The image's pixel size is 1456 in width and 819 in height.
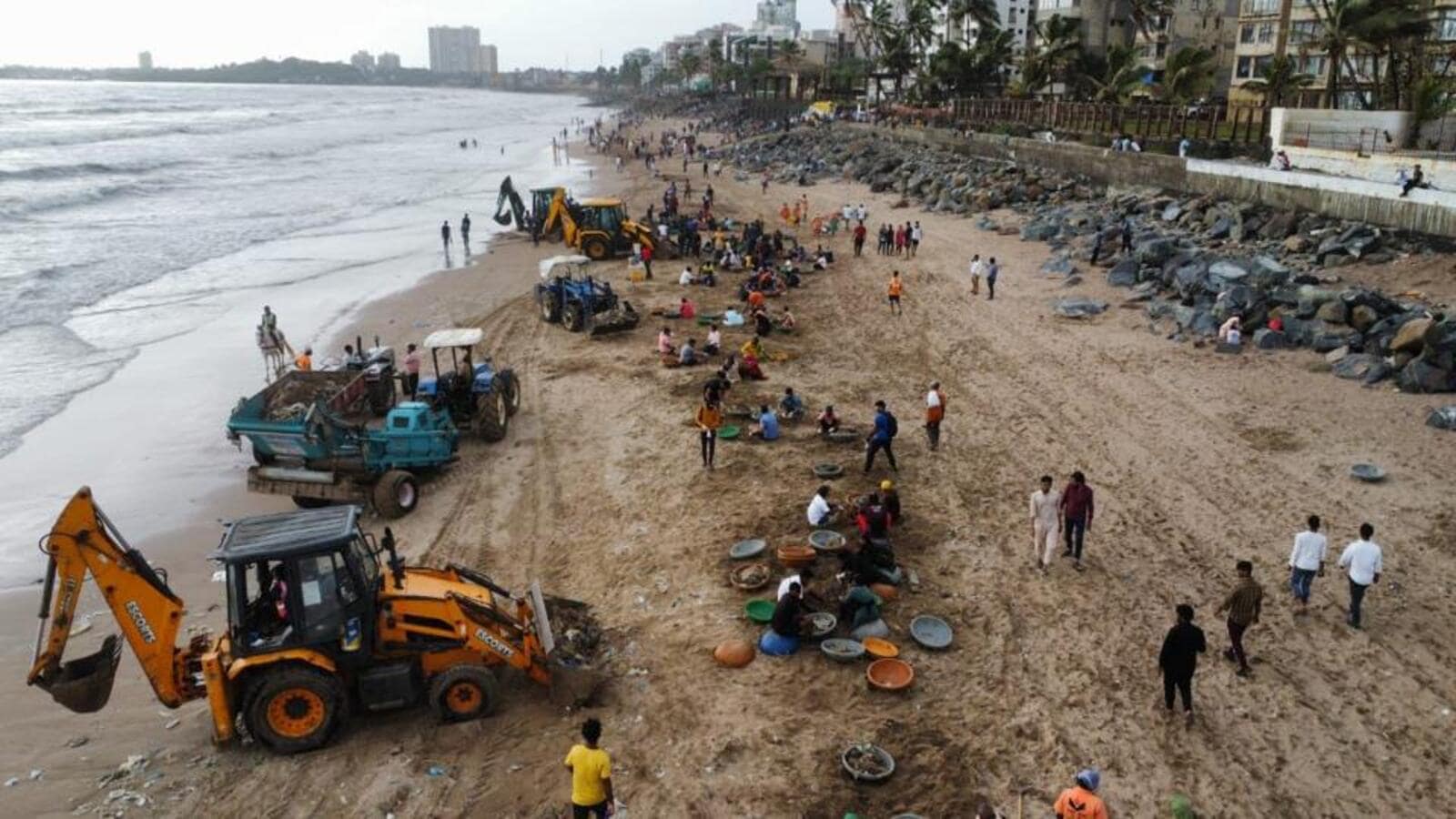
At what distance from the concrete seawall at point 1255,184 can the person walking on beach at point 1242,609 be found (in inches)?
661

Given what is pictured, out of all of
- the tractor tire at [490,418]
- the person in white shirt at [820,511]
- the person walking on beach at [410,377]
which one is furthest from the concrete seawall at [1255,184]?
the person walking on beach at [410,377]

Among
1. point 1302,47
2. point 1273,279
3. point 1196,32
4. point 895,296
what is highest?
point 1196,32

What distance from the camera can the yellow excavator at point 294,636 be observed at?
7609 mm

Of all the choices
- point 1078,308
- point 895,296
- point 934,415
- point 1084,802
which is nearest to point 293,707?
point 1084,802

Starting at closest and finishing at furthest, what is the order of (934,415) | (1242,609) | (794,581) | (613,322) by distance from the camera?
(1242,609) → (794,581) → (934,415) → (613,322)

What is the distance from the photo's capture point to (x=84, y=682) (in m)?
7.70

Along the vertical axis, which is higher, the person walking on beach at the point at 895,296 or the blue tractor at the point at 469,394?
the person walking on beach at the point at 895,296

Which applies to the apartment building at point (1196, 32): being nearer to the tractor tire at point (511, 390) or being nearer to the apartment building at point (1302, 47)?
the apartment building at point (1302, 47)

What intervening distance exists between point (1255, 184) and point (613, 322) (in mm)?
18963

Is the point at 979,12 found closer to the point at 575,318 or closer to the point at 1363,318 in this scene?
the point at 575,318

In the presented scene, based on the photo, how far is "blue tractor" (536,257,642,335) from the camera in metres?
22.1

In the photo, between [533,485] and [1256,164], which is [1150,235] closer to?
[1256,164]

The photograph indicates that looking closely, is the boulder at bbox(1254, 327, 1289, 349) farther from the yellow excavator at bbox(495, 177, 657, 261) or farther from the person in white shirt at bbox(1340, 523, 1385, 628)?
the yellow excavator at bbox(495, 177, 657, 261)

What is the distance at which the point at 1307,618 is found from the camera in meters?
9.71
